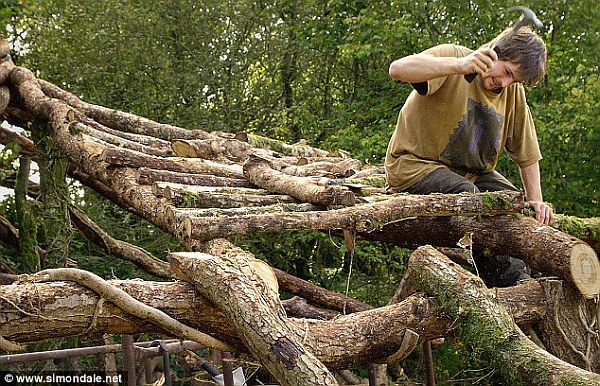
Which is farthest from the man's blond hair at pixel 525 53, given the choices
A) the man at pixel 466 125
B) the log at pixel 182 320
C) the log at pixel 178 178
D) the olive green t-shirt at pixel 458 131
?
the log at pixel 178 178

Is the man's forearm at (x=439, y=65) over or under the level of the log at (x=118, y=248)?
over

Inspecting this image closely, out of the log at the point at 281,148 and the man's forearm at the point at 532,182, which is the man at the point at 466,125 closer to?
the man's forearm at the point at 532,182

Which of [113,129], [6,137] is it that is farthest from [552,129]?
[6,137]

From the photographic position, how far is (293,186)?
177 inches

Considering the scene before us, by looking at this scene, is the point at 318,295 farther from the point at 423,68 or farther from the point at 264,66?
the point at 264,66

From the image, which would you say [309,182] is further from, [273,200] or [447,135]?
[447,135]

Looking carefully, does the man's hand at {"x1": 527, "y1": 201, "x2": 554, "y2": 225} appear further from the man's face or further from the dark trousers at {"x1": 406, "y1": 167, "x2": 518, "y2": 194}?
the man's face

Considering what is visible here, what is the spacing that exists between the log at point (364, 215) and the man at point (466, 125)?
0.19 metres

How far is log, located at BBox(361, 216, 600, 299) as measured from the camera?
12.6 feet

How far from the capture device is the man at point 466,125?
4078 mm

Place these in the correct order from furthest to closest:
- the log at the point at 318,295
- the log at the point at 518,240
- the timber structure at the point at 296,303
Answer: the log at the point at 318,295, the log at the point at 518,240, the timber structure at the point at 296,303

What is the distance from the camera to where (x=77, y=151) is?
558 cm

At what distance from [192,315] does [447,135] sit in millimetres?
1865

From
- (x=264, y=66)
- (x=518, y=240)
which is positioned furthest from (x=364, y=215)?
(x=264, y=66)
